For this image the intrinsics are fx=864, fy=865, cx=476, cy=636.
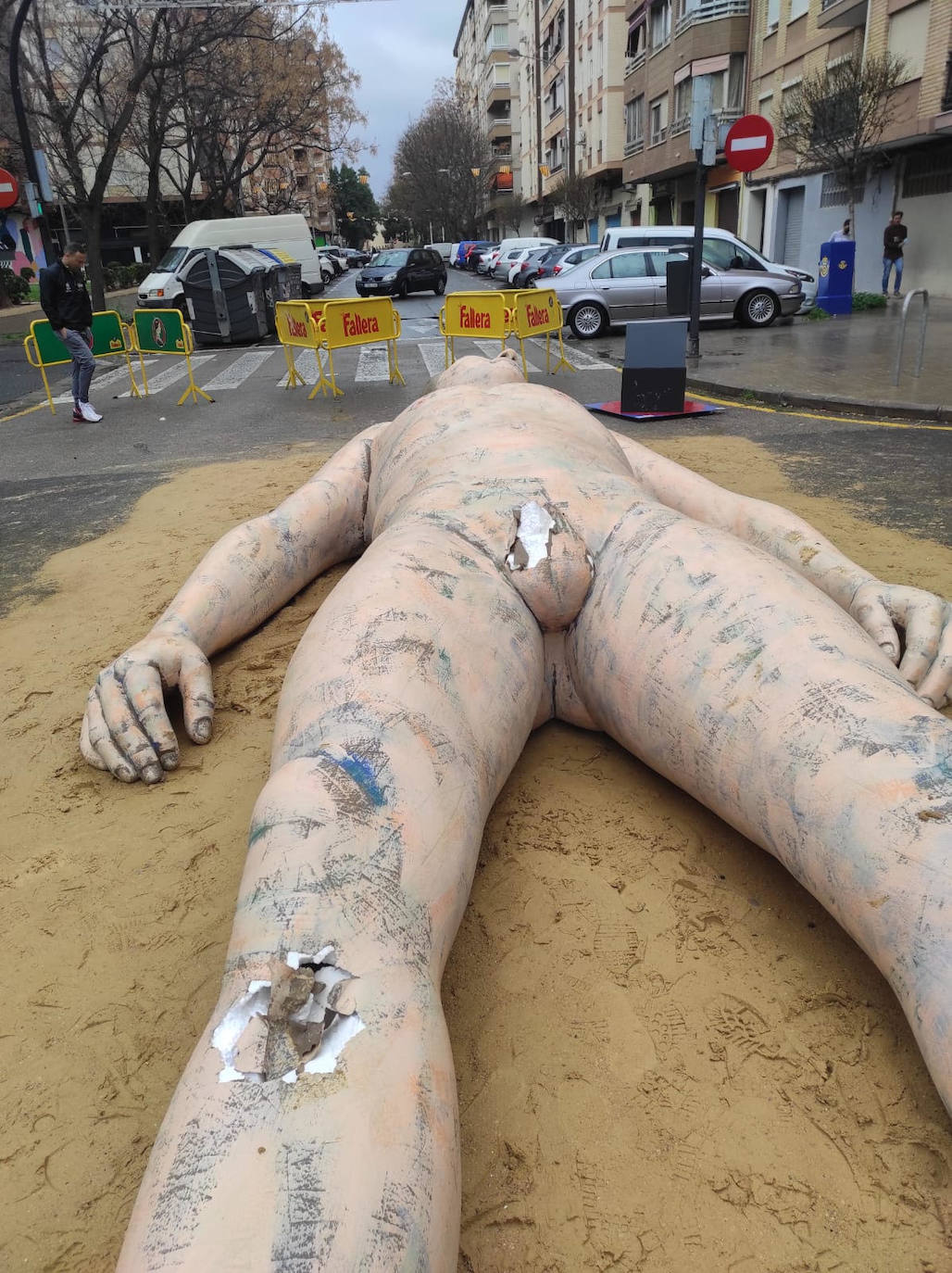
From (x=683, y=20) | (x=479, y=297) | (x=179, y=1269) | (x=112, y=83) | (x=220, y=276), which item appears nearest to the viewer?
(x=179, y=1269)

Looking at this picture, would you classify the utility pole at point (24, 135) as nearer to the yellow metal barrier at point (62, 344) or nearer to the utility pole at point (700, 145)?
the yellow metal barrier at point (62, 344)

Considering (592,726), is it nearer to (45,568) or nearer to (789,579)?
(789,579)

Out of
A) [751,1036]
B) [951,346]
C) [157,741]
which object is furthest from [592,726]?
[951,346]

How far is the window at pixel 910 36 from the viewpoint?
19.0 metres

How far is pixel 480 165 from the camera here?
2324 inches

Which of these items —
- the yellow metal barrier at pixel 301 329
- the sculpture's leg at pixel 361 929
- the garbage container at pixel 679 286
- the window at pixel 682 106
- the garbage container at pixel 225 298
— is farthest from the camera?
the window at pixel 682 106

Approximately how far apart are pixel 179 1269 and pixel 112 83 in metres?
32.5

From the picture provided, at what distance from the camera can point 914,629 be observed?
102 inches

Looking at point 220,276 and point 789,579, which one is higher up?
point 220,276

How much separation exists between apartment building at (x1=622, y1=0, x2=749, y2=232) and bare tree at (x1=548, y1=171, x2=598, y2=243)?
187 centimetres

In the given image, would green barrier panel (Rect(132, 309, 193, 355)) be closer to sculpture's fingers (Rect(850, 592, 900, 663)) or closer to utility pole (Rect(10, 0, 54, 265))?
utility pole (Rect(10, 0, 54, 265))

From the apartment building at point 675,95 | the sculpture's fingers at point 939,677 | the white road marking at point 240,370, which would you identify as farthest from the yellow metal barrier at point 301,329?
the apartment building at point 675,95

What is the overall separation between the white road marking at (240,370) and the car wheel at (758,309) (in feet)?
29.7

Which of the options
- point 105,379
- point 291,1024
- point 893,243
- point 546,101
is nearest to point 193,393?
point 105,379
